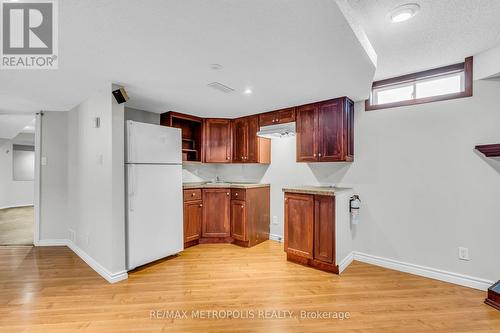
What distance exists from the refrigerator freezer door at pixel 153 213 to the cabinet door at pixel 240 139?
119 cm

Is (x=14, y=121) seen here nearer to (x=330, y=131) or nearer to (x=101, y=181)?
(x=101, y=181)

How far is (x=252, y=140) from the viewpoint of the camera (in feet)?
13.5

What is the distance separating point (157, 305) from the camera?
2189 mm

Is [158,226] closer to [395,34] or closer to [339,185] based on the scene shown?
[339,185]

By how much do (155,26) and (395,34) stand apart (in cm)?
198

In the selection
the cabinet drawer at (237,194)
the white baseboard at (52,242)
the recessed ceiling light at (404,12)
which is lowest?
the white baseboard at (52,242)

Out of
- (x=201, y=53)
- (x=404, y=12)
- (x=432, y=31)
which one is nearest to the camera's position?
(x=404, y=12)

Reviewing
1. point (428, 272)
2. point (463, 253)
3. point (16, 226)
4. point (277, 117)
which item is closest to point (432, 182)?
point (463, 253)

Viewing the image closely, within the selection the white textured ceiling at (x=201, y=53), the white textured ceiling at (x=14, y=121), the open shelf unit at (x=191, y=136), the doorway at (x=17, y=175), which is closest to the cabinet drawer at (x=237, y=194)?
the open shelf unit at (x=191, y=136)

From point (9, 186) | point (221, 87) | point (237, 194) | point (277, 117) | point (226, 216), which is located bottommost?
point (226, 216)

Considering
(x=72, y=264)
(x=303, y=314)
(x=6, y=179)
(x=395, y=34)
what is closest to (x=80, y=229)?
(x=72, y=264)

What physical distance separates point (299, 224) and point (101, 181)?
8.36 feet

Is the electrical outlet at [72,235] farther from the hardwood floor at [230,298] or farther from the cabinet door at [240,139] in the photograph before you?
the cabinet door at [240,139]

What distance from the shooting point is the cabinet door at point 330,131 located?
3.09 metres
